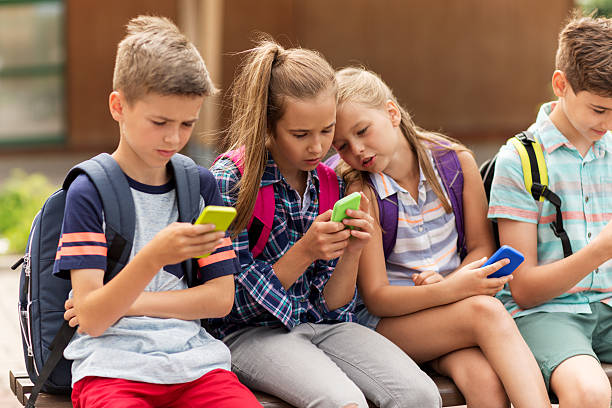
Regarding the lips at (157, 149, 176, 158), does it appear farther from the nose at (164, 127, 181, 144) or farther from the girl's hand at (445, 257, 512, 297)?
the girl's hand at (445, 257, 512, 297)

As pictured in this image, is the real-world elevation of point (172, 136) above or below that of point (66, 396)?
above

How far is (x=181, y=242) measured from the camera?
6.91ft

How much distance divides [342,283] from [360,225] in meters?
0.31

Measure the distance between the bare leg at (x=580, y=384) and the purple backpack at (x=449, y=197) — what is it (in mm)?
619

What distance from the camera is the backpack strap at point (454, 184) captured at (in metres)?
3.09

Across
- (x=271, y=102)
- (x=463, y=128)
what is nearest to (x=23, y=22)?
(x=463, y=128)

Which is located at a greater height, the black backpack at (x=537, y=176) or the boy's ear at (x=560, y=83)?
the boy's ear at (x=560, y=83)

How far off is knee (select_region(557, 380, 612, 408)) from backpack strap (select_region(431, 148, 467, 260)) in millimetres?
708

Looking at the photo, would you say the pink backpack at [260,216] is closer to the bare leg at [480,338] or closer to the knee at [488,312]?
the bare leg at [480,338]

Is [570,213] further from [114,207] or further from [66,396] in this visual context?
[66,396]

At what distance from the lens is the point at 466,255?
312 centimetres

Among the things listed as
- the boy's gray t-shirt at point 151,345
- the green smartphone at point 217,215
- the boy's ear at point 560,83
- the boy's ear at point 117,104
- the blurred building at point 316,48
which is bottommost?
the blurred building at point 316,48

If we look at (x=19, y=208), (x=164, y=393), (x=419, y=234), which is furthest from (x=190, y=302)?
(x=19, y=208)

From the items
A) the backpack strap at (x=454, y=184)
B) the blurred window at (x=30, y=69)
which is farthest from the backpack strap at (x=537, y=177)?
the blurred window at (x=30, y=69)
